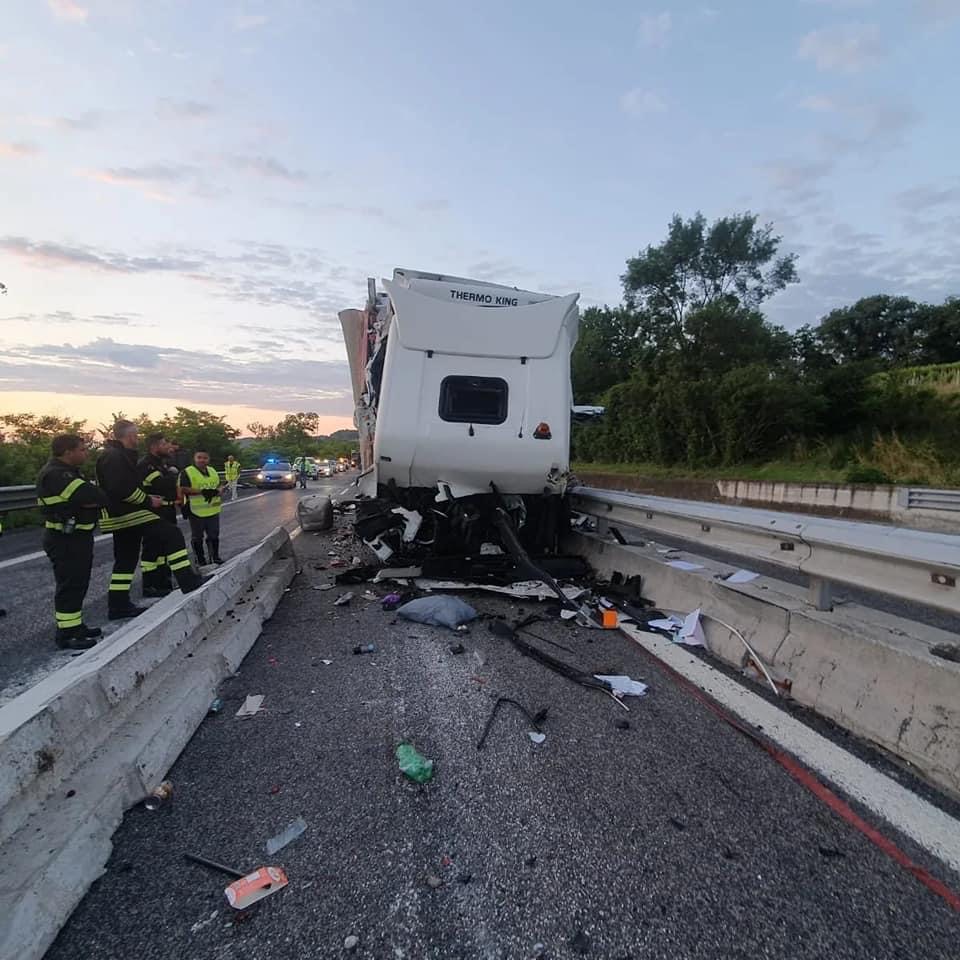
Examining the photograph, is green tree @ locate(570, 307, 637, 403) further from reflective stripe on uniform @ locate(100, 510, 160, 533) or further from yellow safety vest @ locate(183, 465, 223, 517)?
reflective stripe on uniform @ locate(100, 510, 160, 533)

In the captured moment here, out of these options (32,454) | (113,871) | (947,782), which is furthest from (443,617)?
(32,454)

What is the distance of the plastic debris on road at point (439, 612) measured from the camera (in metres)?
4.69

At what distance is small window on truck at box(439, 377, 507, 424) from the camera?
5.79 metres

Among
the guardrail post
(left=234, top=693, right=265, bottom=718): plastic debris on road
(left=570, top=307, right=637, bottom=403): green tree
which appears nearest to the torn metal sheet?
the guardrail post

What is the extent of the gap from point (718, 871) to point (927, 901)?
63cm

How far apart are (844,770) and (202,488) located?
26.1 ft

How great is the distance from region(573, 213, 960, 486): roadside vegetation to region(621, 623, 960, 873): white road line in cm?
466

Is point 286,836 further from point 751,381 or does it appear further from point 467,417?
point 751,381

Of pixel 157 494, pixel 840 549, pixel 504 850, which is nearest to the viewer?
pixel 504 850

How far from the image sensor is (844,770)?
2.43m

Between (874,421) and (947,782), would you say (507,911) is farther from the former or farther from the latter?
(874,421)

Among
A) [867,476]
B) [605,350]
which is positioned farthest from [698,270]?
[867,476]

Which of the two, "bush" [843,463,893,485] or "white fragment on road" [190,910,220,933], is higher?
"bush" [843,463,893,485]

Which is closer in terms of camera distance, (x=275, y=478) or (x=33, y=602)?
(x=33, y=602)
